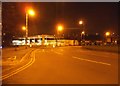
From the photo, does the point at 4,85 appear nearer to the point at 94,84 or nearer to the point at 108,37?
the point at 94,84

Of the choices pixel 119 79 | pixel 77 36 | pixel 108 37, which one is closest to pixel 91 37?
pixel 77 36

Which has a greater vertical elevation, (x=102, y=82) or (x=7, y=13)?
(x=7, y=13)

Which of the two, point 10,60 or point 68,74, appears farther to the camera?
point 10,60

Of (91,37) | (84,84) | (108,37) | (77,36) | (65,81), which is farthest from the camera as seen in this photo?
(91,37)

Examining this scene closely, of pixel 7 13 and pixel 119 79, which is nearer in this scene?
pixel 119 79

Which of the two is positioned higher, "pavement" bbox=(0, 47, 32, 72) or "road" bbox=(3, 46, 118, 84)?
"road" bbox=(3, 46, 118, 84)

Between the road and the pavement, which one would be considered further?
the pavement

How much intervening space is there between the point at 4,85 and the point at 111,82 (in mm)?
4798

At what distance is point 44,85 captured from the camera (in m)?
10.6

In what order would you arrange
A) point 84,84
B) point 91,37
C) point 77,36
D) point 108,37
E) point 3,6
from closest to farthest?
point 84,84 < point 3,6 < point 108,37 < point 77,36 < point 91,37

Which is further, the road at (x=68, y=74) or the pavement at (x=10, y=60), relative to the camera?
the pavement at (x=10, y=60)

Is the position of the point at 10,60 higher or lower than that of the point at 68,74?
lower

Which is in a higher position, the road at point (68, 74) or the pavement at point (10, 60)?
the road at point (68, 74)

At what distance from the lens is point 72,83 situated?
431 inches
